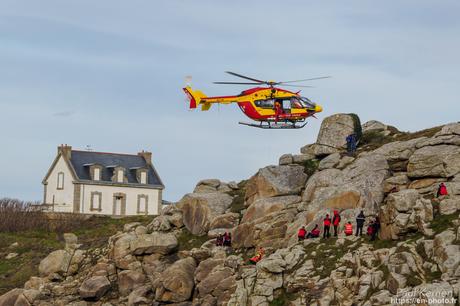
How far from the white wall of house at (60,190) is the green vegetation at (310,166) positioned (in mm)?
34454

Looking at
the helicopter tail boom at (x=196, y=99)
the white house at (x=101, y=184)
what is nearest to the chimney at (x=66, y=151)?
the white house at (x=101, y=184)

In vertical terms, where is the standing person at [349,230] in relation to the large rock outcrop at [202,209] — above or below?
below

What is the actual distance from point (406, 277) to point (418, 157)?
40.7 ft

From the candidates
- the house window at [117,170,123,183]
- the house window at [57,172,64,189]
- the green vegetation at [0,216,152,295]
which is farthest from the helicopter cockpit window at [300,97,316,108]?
the house window at [57,172,64,189]

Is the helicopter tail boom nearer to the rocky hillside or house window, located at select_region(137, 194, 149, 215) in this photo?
the rocky hillside

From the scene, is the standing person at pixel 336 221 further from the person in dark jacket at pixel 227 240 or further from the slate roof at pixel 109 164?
the slate roof at pixel 109 164

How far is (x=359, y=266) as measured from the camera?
46781 mm

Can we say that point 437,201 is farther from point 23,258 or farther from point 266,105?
point 23,258

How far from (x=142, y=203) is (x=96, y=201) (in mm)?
5588

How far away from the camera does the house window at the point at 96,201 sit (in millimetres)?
90938

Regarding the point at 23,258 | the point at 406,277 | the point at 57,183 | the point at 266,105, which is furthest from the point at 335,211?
the point at 57,183

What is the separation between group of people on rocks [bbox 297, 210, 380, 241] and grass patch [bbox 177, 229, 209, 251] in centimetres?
944

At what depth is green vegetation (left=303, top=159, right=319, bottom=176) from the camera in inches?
2435

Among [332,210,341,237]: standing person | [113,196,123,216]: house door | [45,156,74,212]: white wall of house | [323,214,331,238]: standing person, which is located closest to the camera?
[323,214,331,238]: standing person
